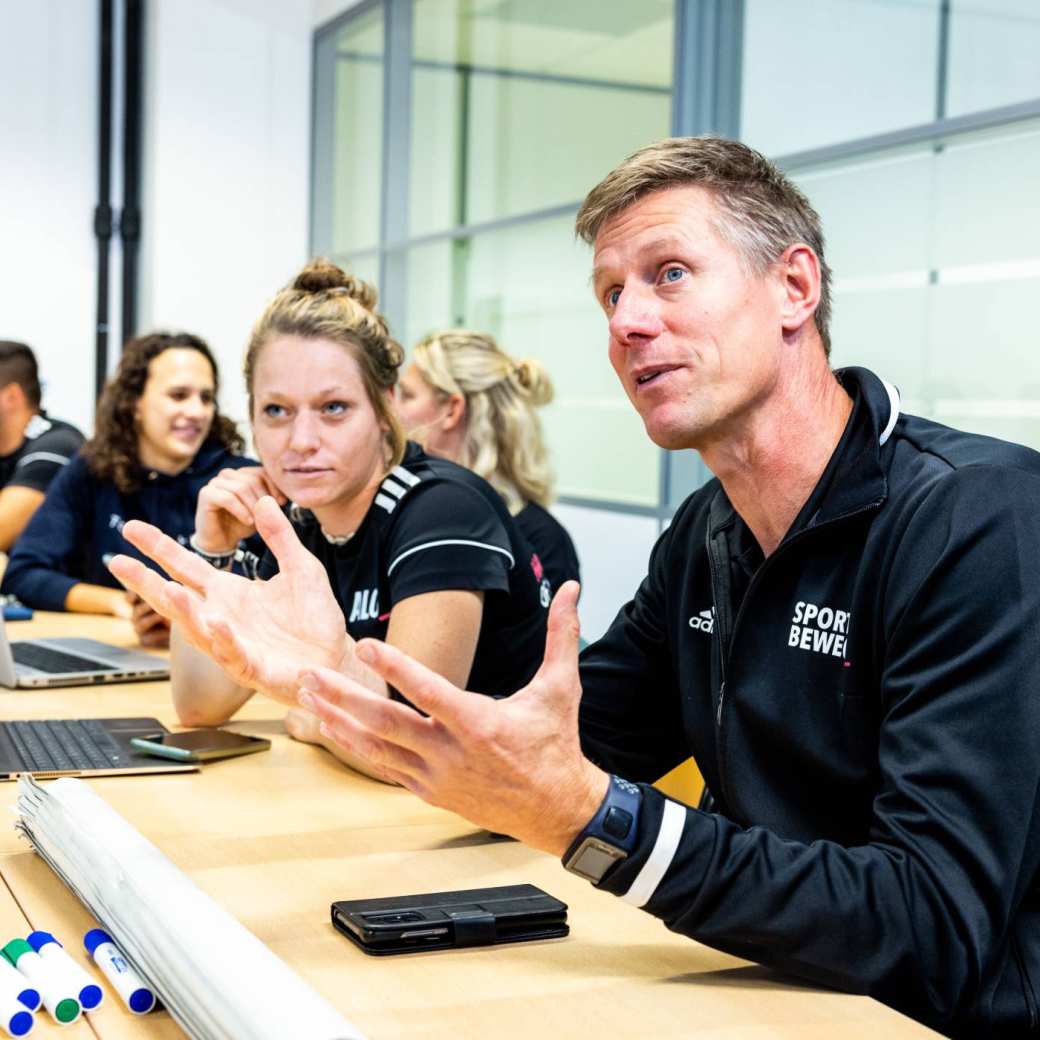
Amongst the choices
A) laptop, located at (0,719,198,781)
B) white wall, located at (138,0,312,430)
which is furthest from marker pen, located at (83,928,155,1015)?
white wall, located at (138,0,312,430)

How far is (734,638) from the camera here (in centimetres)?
145

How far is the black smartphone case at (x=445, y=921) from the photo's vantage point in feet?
3.90

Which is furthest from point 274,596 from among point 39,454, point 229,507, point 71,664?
point 39,454

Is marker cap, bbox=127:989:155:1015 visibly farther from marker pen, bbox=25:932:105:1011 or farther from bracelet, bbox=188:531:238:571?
bracelet, bbox=188:531:238:571

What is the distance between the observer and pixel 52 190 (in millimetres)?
6785

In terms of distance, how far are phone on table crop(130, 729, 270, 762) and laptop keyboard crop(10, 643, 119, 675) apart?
0.59 metres

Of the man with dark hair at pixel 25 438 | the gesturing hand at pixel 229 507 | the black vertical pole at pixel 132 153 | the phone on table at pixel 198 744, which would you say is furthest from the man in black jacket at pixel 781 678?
the black vertical pole at pixel 132 153

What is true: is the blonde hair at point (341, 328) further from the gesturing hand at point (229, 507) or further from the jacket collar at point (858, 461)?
the jacket collar at point (858, 461)

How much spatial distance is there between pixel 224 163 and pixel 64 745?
17.1 feet

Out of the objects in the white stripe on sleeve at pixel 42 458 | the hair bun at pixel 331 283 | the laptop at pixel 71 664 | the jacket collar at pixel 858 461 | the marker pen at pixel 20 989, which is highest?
the hair bun at pixel 331 283

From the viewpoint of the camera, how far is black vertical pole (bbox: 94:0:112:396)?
266 inches

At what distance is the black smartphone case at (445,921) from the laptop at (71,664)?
1268 mm

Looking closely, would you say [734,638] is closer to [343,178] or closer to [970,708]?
[970,708]

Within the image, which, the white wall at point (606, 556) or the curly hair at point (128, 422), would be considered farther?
the white wall at point (606, 556)
